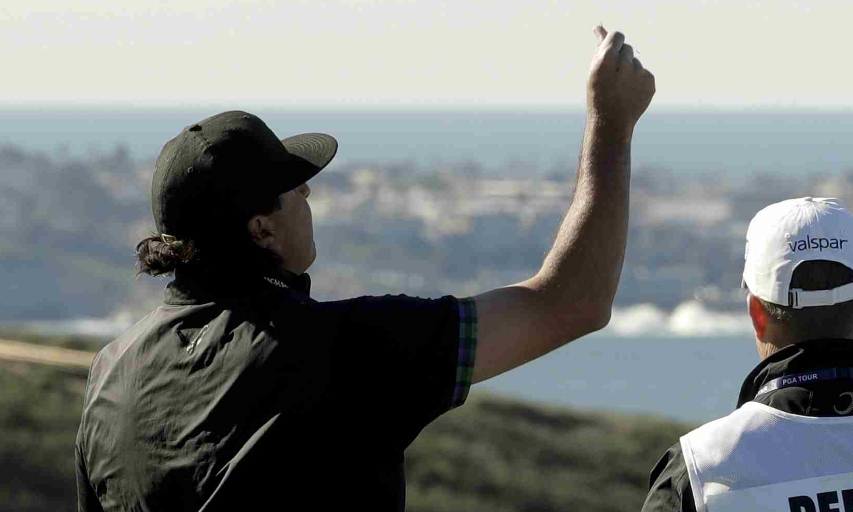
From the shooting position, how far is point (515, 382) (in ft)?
116

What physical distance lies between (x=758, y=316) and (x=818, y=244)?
0.17m

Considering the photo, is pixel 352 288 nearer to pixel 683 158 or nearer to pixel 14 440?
pixel 14 440

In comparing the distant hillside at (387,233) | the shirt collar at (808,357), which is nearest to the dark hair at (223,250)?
the shirt collar at (808,357)

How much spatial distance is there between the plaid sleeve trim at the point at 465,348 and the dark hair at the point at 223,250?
382 mm

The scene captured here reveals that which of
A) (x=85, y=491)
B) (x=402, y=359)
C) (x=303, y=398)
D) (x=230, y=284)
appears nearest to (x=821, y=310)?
(x=402, y=359)

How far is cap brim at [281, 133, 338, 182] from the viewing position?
222 cm

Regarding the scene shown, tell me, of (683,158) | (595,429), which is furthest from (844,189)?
(683,158)

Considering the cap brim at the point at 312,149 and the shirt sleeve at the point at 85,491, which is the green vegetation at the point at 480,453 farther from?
the cap brim at the point at 312,149

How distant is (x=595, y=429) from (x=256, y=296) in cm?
1039

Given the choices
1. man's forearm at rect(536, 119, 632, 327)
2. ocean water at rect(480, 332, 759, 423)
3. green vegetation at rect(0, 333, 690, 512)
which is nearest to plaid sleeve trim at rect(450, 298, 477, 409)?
man's forearm at rect(536, 119, 632, 327)

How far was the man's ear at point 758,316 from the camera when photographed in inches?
89.0

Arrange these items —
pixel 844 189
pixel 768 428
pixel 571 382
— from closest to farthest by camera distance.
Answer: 1. pixel 768 428
2. pixel 571 382
3. pixel 844 189

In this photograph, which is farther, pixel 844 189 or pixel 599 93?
pixel 844 189

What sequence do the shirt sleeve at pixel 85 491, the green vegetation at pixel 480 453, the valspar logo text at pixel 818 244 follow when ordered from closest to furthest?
1. the valspar logo text at pixel 818 244
2. the shirt sleeve at pixel 85 491
3. the green vegetation at pixel 480 453
